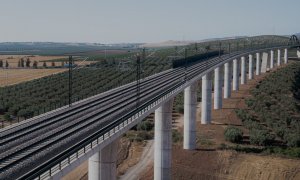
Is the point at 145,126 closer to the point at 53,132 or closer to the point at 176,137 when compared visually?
the point at 176,137

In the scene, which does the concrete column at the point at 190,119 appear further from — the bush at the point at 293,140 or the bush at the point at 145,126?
the bush at the point at 293,140

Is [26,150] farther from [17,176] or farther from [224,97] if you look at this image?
[224,97]

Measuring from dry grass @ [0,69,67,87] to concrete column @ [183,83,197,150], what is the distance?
6631cm

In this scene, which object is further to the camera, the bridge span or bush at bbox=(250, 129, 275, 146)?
bush at bbox=(250, 129, 275, 146)

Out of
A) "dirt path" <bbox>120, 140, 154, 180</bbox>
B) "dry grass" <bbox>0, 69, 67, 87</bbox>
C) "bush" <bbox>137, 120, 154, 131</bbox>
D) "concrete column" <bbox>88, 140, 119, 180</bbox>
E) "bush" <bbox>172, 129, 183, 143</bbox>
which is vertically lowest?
"dirt path" <bbox>120, 140, 154, 180</bbox>

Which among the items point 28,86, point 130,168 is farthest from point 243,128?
point 28,86

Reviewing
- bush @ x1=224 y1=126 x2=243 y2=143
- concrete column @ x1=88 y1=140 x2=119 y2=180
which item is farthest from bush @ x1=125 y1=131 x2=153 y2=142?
concrete column @ x1=88 y1=140 x2=119 y2=180

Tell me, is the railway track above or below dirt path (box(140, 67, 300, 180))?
above

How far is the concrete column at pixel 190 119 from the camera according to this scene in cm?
Result: 5578

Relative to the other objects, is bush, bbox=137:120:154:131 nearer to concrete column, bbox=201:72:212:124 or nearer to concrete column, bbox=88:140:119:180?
concrete column, bbox=201:72:212:124

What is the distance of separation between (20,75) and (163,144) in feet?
305

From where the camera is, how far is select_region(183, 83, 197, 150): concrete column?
5578 cm

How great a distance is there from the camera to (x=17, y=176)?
63.0 ft

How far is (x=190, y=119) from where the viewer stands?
57.6 metres
